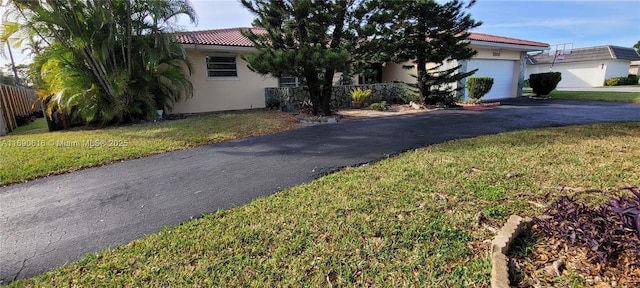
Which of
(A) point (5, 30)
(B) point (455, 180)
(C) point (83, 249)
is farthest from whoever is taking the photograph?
(A) point (5, 30)

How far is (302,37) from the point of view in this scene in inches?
357

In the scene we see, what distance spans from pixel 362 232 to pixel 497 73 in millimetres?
17295

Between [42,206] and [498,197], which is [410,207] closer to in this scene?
[498,197]

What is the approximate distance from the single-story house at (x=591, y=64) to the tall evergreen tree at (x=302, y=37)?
3240cm

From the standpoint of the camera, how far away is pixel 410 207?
3084 mm

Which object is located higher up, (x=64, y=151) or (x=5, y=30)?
(x=5, y=30)

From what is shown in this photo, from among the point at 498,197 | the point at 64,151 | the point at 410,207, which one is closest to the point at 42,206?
the point at 64,151

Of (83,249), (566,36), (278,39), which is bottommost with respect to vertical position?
(83,249)

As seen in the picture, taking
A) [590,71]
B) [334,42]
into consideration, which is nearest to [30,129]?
[334,42]

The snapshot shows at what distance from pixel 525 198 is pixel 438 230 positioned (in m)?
1.27

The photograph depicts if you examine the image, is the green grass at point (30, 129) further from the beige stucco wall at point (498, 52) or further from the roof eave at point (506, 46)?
the beige stucco wall at point (498, 52)

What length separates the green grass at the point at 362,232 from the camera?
7.10 ft

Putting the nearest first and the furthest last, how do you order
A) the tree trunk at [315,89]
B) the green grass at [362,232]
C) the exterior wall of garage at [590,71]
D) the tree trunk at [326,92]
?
the green grass at [362,232] < the tree trunk at [315,89] < the tree trunk at [326,92] < the exterior wall of garage at [590,71]

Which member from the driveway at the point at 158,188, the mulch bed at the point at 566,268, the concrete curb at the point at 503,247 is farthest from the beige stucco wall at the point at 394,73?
the mulch bed at the point at 566,268
